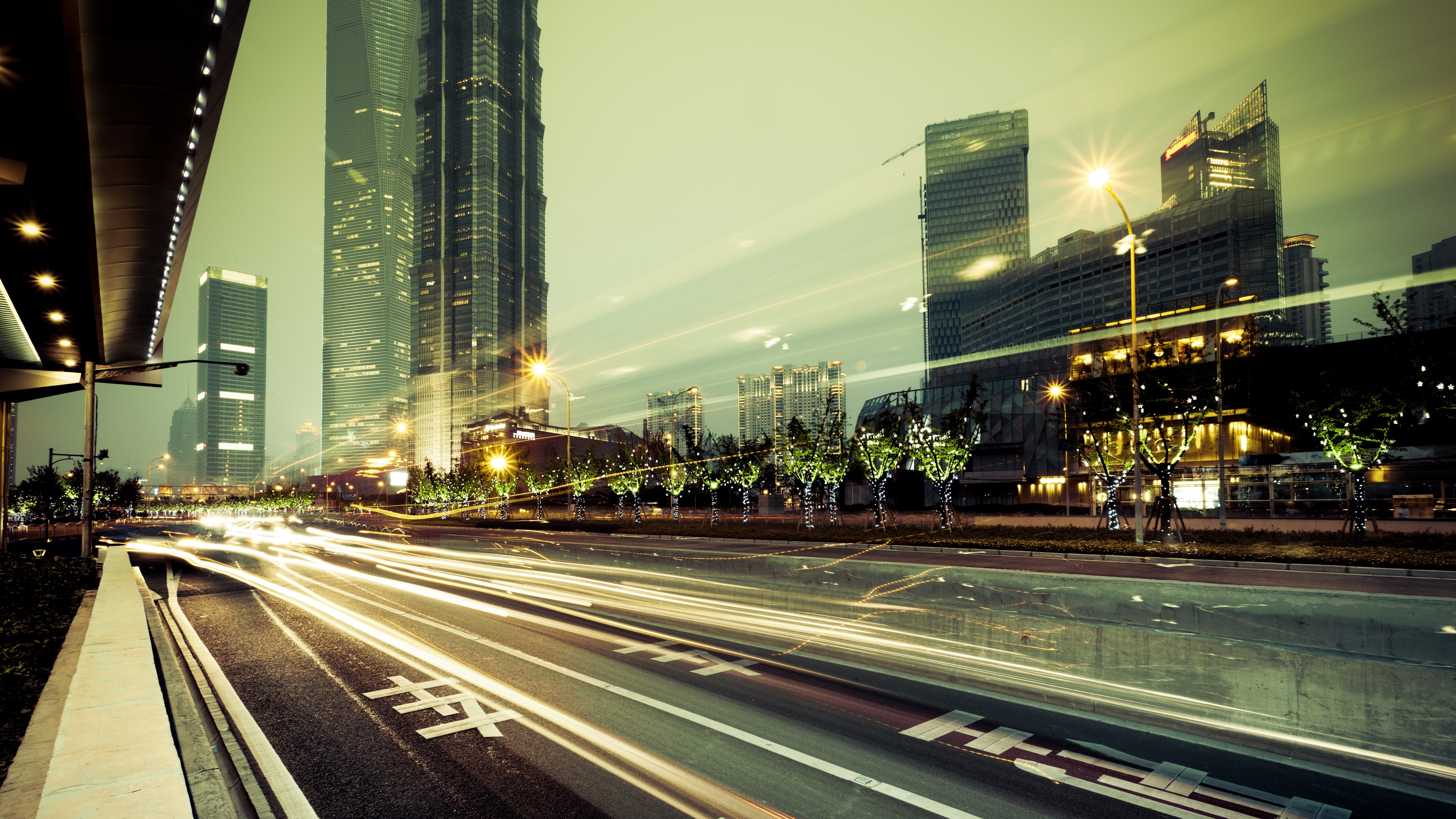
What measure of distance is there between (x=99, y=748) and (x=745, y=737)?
5.95 metres

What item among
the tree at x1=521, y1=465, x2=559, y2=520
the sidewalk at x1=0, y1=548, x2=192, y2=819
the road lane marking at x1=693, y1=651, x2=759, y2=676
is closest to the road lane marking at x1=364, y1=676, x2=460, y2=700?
the sidewalk at x1=0, y1=548, x2=192, y2=819

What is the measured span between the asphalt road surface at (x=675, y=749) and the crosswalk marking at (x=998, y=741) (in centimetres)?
3

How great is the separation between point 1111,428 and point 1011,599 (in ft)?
86.9

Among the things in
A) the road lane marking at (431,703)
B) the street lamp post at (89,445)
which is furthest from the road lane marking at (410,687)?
the street lamp post at (89,445)

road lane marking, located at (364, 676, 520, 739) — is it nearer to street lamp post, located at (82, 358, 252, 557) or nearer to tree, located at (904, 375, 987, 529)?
street lamp post, located at (82, 358, 252, 557)

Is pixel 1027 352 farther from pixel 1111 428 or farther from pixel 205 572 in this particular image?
pixel 205 572

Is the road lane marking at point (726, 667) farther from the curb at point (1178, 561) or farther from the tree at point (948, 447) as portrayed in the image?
the tree at point (948, 447)

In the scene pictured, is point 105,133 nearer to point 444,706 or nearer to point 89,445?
point 444,706

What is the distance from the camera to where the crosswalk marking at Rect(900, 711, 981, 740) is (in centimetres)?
726

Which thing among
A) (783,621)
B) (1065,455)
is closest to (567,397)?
(783,621)

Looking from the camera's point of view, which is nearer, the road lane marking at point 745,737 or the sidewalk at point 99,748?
the sidewalk at point 99,748

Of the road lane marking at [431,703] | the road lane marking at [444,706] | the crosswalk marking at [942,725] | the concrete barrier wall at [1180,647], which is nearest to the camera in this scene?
the concrete barrier wall at [1180,647]

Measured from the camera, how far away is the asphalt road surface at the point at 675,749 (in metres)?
5.67

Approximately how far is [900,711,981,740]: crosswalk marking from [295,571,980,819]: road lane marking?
136 centimetres
